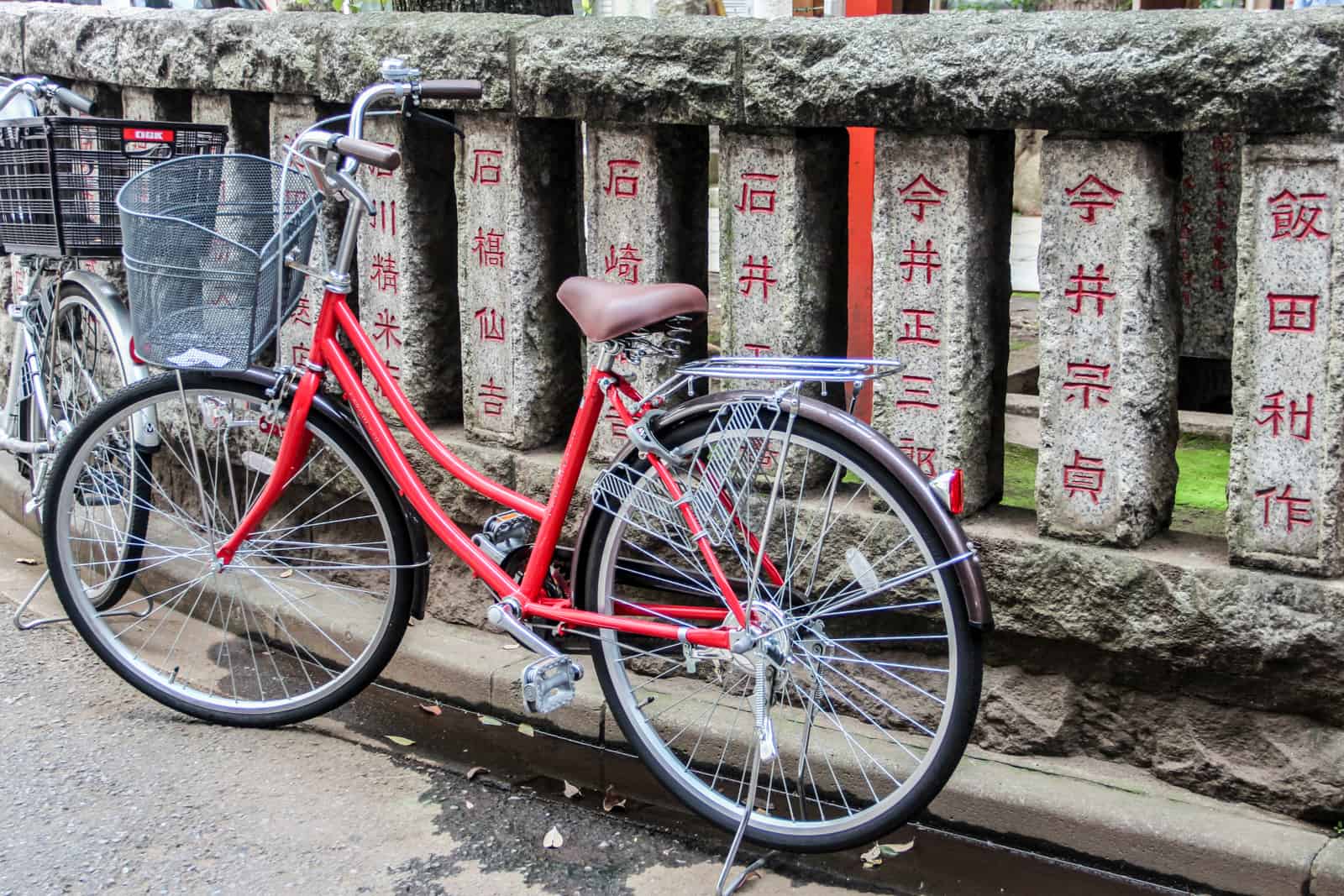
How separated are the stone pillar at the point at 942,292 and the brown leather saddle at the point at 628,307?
1.54 ft

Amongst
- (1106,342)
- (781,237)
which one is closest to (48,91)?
(781,237)

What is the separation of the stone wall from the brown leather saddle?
0.42 meters

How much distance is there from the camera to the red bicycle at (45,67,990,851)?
10.3 feet

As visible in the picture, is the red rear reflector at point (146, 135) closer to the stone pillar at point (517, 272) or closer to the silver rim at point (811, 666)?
the stone pillar at point (517, 272)

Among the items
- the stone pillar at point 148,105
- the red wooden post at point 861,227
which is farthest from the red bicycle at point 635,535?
the red wooden post at point 861,227

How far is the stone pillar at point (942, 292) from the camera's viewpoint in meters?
3.31

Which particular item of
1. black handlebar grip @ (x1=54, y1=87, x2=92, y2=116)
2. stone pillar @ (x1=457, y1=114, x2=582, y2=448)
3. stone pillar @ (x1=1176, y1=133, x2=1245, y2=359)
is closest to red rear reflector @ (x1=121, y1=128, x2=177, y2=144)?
black handlebar grip @ (x1=54, y1=87, x2=92, y2=116)

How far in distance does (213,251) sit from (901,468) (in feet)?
5.98

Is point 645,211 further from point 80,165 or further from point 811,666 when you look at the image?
point 80,165

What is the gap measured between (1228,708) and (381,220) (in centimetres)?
268

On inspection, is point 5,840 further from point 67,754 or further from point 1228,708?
point 1228,708

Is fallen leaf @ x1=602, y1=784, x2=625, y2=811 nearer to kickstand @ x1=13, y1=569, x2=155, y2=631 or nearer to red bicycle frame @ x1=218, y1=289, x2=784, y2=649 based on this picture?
red bicycle frame @ x1=218, y1=289, x2=784, y2=649

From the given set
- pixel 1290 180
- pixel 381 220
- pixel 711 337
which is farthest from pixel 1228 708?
pixel 711 337

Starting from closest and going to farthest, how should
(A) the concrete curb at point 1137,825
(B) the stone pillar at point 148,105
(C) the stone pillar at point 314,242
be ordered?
(A) the concrete curb at point 1137,825 < (C) the stone pillar at point 314,242 < (B) the stone pillar at point 148,105
